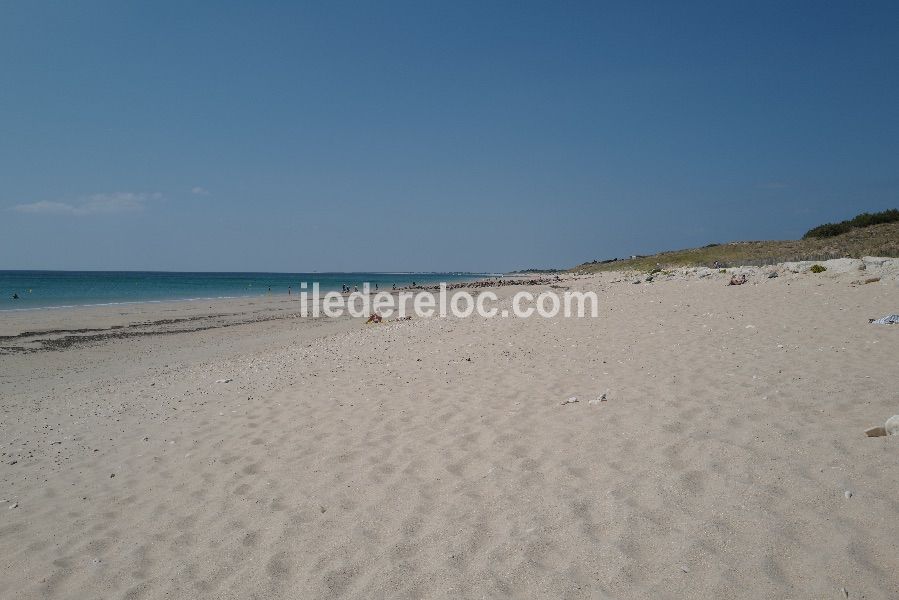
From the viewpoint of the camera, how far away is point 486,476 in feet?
14.4

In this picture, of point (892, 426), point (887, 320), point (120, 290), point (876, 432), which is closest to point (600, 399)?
point (876, 432)

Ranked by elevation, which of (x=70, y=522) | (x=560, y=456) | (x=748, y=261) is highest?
(x=748, y=261)

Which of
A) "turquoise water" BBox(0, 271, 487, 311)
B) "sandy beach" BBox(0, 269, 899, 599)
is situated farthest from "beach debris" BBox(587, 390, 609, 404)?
"turquoise water" BBox(0, 271, 487, 311)

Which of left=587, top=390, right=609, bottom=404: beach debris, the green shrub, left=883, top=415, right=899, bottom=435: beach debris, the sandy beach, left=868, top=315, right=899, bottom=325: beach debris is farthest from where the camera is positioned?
the green shrub

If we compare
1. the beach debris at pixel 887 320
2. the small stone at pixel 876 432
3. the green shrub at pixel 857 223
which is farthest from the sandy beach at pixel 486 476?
the green shrub at pixel 857 223

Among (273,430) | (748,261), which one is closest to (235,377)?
(273,430)

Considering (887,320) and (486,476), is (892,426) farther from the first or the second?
(887,320)

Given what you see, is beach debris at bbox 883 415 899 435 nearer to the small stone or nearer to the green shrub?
the small stone

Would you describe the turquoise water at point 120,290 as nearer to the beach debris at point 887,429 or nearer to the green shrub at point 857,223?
the beach debris at point 887,429

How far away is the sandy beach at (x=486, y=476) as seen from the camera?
118 inches

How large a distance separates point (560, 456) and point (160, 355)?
14.3m

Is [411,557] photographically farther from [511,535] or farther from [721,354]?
[721,354]

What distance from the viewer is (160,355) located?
14.7 m

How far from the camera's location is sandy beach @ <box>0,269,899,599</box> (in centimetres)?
300
